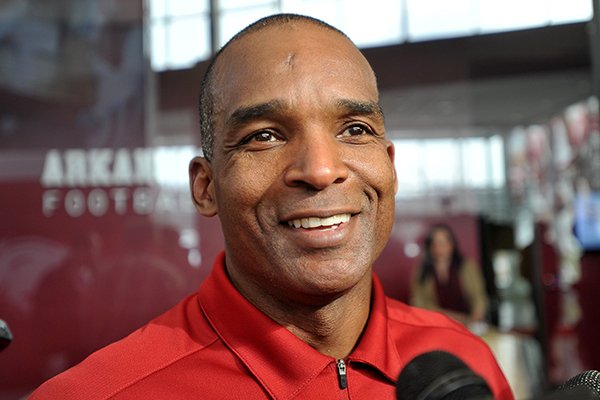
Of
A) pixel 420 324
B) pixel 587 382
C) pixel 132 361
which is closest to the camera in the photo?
pixel 587 382

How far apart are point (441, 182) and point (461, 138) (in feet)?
0.75

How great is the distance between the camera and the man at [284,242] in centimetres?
120

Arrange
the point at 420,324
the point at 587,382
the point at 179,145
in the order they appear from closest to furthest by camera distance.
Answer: the point at 587,382
the point at 420,324
the point at 179,145

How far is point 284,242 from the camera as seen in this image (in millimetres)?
1204

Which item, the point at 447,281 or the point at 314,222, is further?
the point at 447,281

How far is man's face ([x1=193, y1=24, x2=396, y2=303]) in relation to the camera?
3.92 feet

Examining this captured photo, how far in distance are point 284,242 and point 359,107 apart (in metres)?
0.25

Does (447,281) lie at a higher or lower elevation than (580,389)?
lower

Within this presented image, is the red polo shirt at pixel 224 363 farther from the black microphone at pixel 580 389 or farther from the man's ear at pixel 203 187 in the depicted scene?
the black microphone at pixel 580 389

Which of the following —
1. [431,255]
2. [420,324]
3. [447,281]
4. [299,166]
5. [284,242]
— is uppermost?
[299,166]

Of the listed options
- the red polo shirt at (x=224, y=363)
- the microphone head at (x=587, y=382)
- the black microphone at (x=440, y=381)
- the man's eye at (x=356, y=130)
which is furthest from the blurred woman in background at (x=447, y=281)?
the black microphone at (x=440, y=381)

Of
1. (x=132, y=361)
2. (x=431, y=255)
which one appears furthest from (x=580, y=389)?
(x=431, y=255)

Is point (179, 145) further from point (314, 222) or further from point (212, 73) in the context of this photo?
point (314, 222)

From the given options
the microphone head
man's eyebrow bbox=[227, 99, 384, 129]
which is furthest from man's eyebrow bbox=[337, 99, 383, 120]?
the microphone head
